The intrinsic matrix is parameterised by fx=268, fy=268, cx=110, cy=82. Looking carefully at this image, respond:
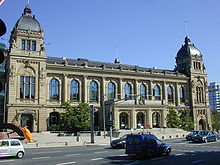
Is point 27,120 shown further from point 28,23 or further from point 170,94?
point 170,94

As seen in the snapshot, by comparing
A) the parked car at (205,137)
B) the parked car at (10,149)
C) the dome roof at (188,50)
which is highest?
the dome roof at (188,50)


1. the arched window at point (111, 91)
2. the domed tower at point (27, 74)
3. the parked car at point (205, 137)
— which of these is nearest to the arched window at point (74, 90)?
the domed tower at point (27, 74)

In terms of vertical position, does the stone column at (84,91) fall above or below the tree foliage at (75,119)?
above

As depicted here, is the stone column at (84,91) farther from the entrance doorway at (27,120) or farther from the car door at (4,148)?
the car door at (4,148)

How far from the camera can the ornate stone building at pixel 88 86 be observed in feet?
168

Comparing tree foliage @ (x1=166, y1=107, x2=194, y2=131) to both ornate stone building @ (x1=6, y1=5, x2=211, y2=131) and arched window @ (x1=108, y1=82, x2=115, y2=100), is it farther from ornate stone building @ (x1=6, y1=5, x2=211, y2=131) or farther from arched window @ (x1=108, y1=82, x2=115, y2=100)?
arched window @ (x1=108, y1=82, x2=115, y2=100)

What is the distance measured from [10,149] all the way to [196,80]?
6447cm

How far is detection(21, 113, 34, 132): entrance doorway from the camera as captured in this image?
50.2 metres

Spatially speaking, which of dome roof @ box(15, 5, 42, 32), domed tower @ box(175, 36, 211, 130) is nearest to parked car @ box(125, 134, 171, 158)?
dome roof @ box(15, 5, 42, 32)

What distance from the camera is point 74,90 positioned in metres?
59.0

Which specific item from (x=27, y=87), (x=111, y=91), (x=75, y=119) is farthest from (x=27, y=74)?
(x=111, y=91)

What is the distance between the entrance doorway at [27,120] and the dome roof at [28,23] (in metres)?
17.2

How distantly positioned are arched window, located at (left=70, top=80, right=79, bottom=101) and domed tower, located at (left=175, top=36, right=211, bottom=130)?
3310 centimetres

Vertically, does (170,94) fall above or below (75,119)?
above
